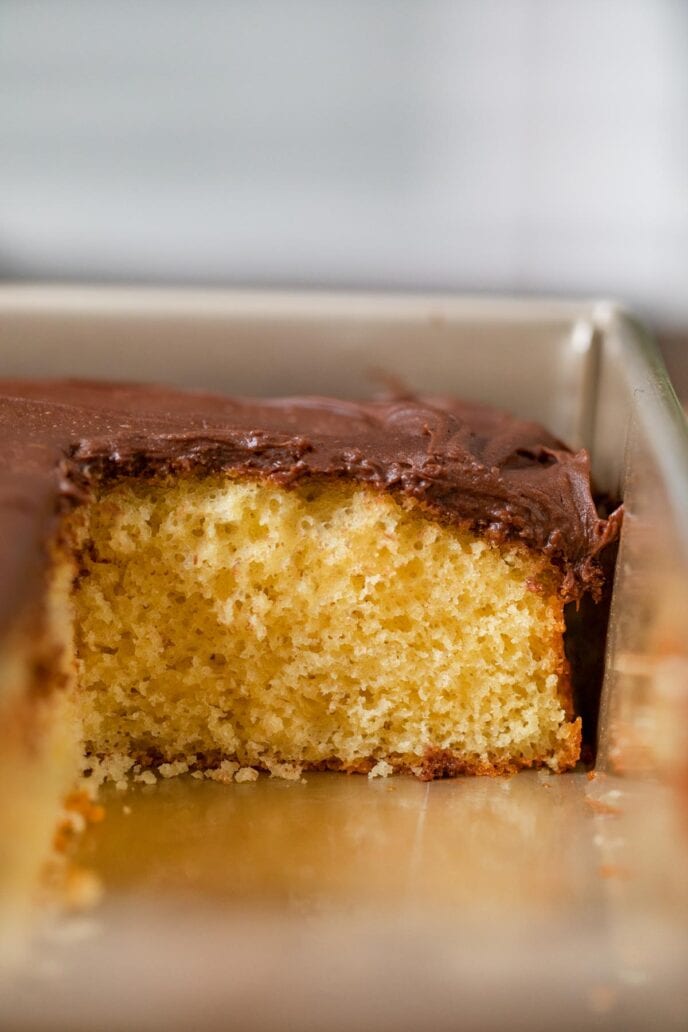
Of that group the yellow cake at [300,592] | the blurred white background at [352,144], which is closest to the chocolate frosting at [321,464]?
the yellow cake at [300,592]

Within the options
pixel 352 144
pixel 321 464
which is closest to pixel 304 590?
A: pixel 321 464

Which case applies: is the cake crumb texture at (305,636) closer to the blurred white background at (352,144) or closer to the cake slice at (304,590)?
the cake slice at (304,590)

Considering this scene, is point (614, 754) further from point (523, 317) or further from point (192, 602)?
point (523, 317)

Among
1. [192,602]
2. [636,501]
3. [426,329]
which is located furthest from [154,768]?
[426,329]

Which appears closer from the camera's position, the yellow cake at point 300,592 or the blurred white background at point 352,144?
the yellow cake at point 300,592

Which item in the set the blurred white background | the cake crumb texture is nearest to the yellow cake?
the cake crumb texture

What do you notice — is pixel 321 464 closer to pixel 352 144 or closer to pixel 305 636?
pixel 305 636
